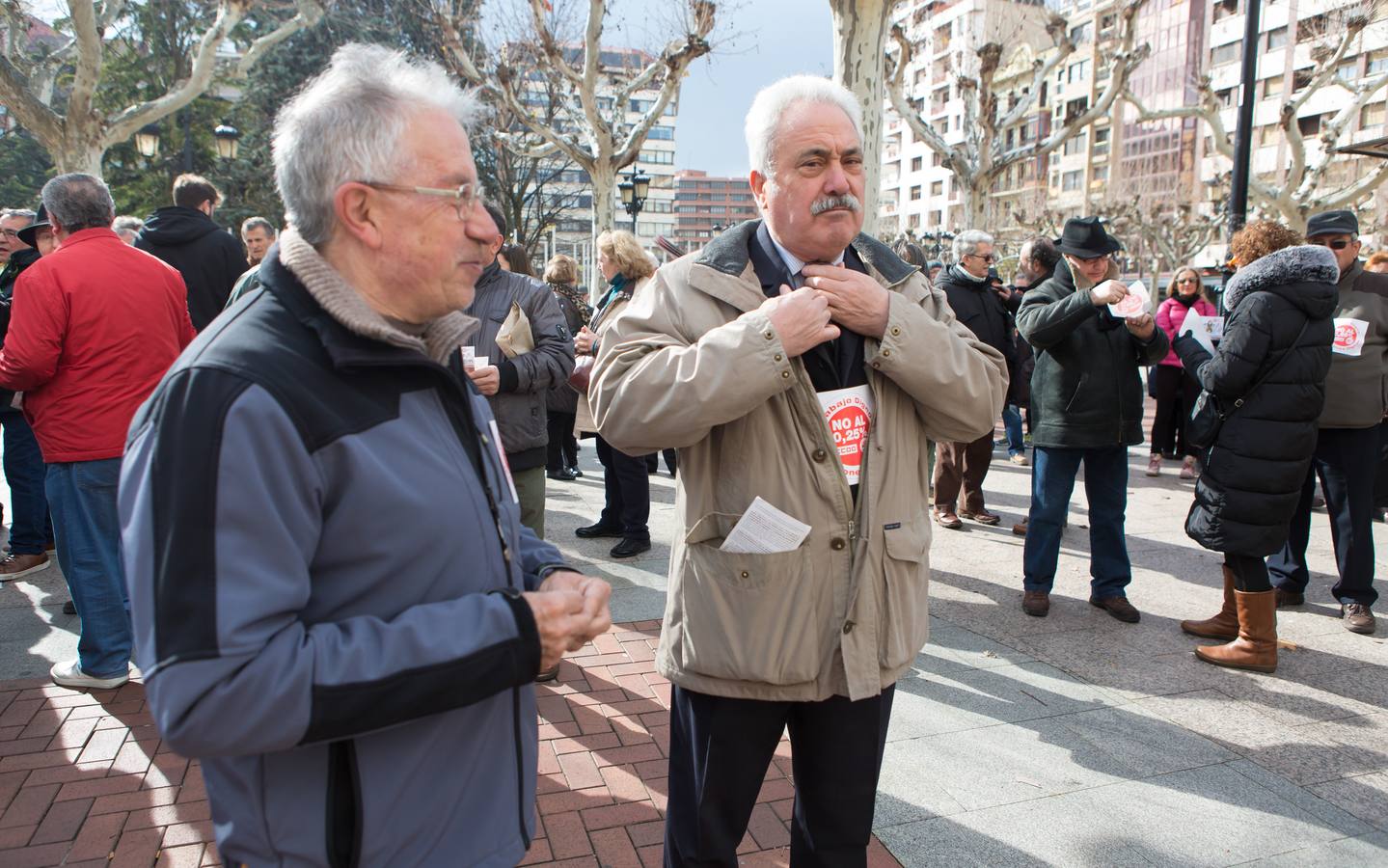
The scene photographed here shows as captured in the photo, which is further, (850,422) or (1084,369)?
(1084,369)

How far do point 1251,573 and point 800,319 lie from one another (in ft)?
11.1

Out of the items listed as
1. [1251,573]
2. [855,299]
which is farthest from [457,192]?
[1251,573]

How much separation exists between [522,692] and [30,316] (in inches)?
135

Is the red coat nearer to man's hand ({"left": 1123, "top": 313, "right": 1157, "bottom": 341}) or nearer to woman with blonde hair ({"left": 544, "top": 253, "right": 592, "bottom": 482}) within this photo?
woman with blonde hair ({"left": 544, "top": 253, "right": 592, "bottom": 482})

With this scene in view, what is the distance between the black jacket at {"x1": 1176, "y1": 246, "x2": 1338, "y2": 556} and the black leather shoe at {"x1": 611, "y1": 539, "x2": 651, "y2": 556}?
3366 millimetres

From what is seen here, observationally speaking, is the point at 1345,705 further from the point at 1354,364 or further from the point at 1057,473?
the point at 1354,364

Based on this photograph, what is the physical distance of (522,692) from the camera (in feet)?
5.14

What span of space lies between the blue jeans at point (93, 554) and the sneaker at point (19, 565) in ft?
6.70

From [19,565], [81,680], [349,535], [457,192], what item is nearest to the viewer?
[349,535]

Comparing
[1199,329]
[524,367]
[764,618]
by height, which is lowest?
[764,618]

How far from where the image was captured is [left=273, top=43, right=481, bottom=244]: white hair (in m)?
1.32

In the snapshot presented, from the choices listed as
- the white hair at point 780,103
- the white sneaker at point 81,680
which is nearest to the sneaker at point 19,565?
the white sneaker at point 81,680

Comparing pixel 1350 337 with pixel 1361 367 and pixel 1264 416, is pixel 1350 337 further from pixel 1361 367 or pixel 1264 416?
pixel 1264 416

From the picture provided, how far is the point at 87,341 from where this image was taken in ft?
12.6
